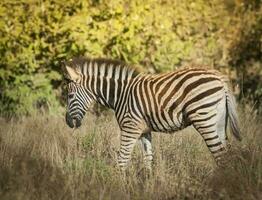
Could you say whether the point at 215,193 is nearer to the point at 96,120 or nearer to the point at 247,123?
the point at 247,123

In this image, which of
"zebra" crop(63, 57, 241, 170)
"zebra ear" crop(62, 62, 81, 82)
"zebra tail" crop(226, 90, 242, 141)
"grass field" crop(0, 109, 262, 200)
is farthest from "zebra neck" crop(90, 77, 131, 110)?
"zebra tail" crop(226, 90, 242, 141)

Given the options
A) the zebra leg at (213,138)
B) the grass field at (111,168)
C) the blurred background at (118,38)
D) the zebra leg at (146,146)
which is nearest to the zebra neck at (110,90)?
the zebra leg at (146,146)

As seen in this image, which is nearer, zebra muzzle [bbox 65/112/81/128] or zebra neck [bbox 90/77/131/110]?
zebra neck [bbox 90/77/131/110]

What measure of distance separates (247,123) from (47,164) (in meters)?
3.88

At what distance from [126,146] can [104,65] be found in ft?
4.35

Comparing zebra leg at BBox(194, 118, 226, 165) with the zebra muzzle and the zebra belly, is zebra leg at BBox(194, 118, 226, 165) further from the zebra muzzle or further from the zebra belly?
the zebra muzzle

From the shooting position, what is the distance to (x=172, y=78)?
7.80m

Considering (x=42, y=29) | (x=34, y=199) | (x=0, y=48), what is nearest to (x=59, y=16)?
(x=42, y=29)

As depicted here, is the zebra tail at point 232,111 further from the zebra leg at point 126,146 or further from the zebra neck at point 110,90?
the zebra neck at point 110,90

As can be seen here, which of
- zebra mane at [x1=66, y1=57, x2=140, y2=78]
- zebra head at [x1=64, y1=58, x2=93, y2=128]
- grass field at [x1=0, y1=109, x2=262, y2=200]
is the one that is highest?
zebra mane at [x1=66, y1=57, x2=140, y2=78]

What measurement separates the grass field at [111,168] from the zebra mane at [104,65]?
109cm

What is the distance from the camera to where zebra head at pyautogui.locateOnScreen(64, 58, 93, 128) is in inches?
336

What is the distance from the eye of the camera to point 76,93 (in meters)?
8.58

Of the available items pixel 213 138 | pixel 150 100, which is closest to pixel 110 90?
pixel 150 100
